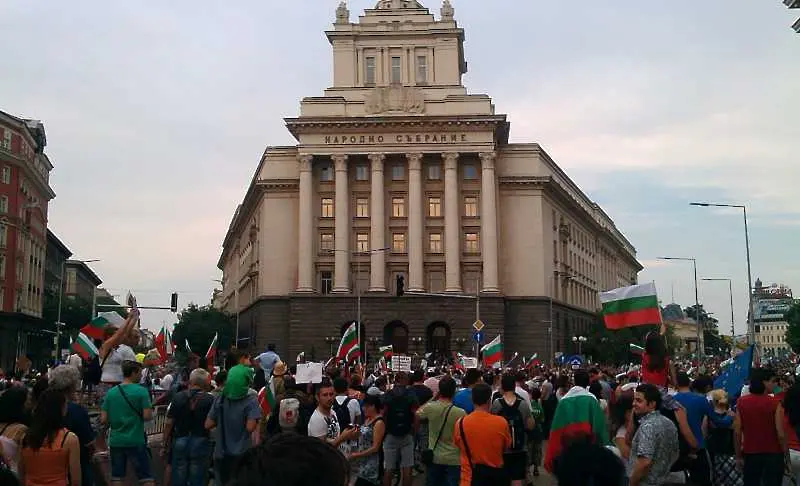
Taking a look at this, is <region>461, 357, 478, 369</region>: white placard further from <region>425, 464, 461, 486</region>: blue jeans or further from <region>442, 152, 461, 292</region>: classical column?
<region>442, 152, 461, 292</region>: classical column

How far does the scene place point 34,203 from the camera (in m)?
85.1

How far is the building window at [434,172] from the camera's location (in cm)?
7119

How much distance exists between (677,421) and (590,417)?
1292 millimetres

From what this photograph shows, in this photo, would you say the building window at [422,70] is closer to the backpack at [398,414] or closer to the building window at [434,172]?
the building window at [434,172]

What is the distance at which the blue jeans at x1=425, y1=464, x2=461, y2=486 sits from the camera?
11.4 meters

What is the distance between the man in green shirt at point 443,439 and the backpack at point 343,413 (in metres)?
1.02

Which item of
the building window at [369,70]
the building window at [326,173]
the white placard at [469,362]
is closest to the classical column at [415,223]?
the building window at [326,173]

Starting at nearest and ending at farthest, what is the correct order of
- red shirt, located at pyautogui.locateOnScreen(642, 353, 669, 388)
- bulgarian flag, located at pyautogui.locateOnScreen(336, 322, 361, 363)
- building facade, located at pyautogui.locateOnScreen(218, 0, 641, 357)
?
red shirt, located at pyautogui.locateOnScreen(642, 353, 669, 388), bulgarian flag, located at pyautogui.locateOnScreen(336, 322, 361, 363), building facade, located at pyautogui.locateOnScreen(218, 0, 641, 357)

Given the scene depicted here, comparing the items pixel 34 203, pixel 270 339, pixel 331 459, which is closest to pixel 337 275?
pixel 270 339

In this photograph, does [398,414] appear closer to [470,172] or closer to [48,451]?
[48,451]

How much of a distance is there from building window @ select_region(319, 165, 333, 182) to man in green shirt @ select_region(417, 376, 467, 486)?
60.3 meters

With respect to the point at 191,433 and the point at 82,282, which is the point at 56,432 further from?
the point at 82,282

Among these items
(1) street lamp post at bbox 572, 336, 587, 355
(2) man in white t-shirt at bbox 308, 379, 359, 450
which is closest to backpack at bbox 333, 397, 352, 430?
(2) man in white t-shirt at bbox 308, 379, 359, 450

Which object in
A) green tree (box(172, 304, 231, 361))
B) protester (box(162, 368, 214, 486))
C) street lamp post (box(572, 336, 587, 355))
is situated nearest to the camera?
protester (box(162, 368, 214, 486))
